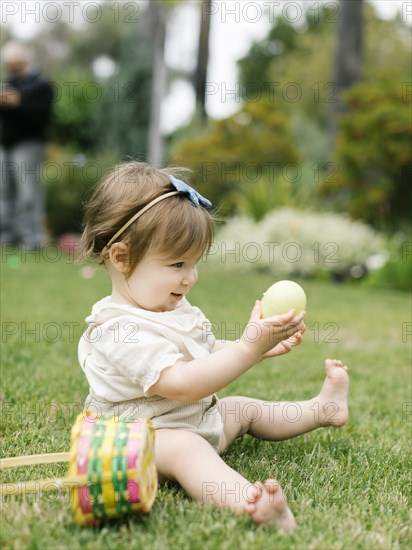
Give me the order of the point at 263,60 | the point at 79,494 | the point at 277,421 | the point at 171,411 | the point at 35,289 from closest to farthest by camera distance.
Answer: the point at 79,494, the point at 171,411, the point at 277,421, the point at 35,289, the point at 263,60

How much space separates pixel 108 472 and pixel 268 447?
873mm

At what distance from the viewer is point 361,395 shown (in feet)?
10.7

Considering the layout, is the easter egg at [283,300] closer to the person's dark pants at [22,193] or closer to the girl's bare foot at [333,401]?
the girl's bare foot at [333,401]

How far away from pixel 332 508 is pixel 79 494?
62 centimetres

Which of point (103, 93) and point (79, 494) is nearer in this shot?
point (79, 494)

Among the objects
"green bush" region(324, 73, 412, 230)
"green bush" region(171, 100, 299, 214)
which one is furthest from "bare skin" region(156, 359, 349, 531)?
"green bush" region(171, 100, 299, 214)

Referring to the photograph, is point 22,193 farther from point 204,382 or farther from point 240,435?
point 204,382

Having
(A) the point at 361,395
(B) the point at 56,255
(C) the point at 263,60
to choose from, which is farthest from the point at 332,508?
(C) the point at 263,60

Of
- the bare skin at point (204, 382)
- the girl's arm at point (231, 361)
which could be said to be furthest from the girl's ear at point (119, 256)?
the girl's arm at point (231, 361)

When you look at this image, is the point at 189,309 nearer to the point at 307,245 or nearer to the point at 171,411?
the point at 171,411

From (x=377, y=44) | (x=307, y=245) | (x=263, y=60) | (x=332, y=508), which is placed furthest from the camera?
(x=263, y=60)

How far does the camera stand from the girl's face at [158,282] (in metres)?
1.99

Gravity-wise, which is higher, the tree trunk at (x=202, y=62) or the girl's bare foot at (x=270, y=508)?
the tree trunk at (x=202, y=62)

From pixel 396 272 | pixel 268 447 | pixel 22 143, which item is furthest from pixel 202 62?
pixel 268 447
